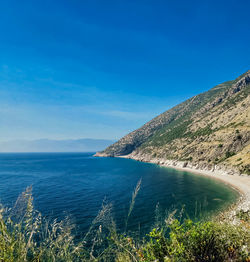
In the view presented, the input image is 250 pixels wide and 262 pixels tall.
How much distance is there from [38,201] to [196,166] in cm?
5899

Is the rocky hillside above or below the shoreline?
above

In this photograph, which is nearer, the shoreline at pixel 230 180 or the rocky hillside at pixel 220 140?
the shoreline at pixel 230 180

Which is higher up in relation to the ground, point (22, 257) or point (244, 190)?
point (22, 257)

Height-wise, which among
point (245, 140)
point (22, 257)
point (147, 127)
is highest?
point (147, 127)

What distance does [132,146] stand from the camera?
172 m

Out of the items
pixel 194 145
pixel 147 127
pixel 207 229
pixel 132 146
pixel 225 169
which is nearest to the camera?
pixel 207 229

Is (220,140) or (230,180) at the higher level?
(220,140)

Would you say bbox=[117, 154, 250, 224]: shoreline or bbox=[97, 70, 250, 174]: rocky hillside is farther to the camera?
bbox=[97, 70, 250, 174]: rocky hillside

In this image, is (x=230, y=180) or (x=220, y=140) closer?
(x=230, y=180)

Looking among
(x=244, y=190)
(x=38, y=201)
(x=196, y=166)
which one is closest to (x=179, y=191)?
(x=244, y=190)

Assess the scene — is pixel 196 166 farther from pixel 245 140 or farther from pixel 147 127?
pixel 147 127

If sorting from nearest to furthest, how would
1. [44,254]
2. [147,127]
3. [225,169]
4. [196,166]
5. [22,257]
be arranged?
[22,257] → [44,254] → [225,169] → [196,166] → [147,127]

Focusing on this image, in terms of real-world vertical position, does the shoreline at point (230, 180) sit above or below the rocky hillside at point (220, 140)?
below

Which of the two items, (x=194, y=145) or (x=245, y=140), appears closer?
(x=245, y=140)
